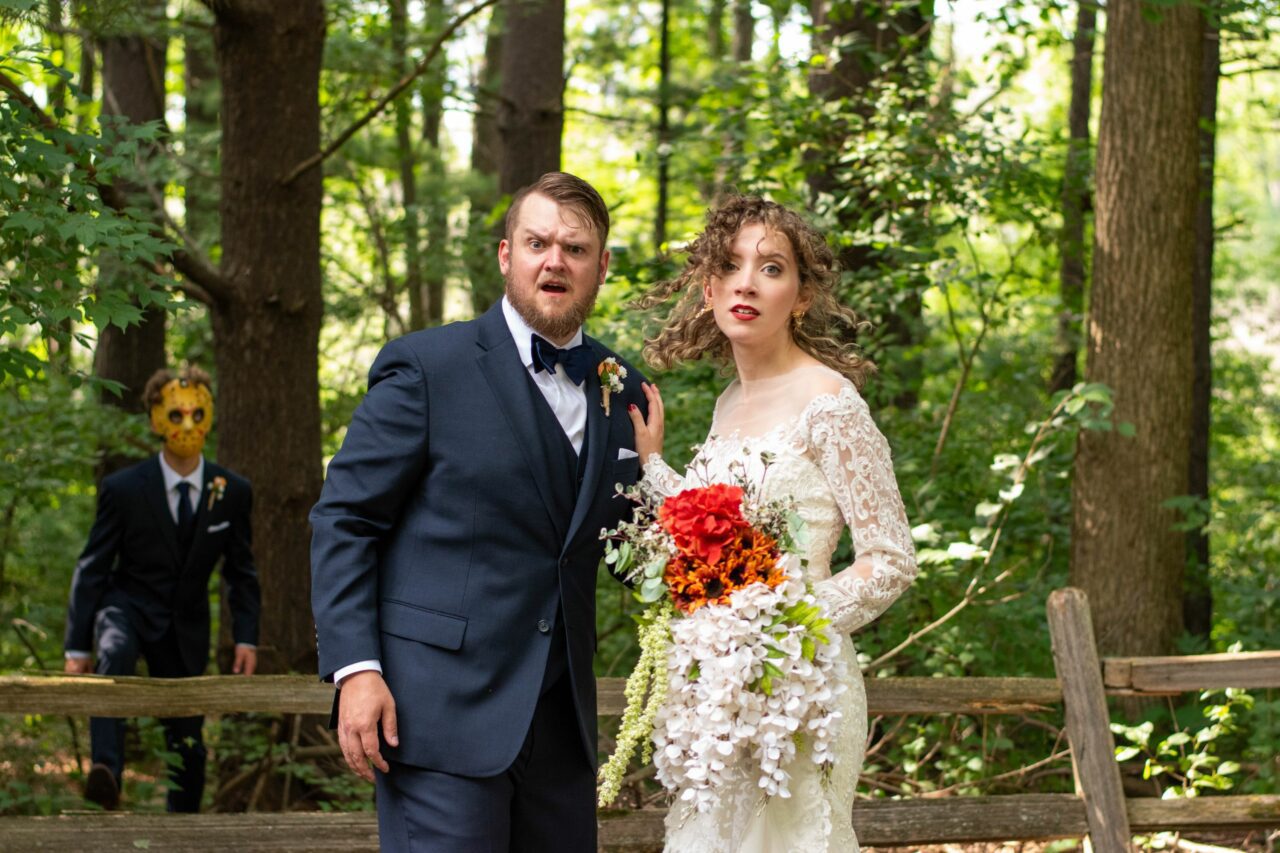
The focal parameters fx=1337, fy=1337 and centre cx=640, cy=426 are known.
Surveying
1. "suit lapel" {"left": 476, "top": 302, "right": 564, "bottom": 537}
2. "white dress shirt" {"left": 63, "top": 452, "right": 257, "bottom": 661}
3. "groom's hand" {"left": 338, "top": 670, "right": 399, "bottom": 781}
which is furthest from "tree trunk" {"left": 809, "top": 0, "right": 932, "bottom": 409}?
"groom's hand" {"left": 338, "top": 670, "right": 399, "bottom": 781}

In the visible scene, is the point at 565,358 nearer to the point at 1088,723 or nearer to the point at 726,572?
the point at 726,572

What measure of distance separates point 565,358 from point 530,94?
25.0ft

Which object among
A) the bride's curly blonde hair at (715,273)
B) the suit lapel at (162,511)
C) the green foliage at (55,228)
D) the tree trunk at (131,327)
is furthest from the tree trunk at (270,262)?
the tree trunk at (131,327)

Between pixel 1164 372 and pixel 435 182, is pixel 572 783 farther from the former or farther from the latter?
pixel 435 182

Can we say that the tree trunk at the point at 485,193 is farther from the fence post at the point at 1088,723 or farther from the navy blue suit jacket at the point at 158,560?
the fence post at the point at 1088,723

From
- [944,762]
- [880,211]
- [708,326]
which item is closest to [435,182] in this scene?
[880,211]

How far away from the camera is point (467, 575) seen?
124 inches

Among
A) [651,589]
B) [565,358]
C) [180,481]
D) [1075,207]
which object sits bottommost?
[651,589]

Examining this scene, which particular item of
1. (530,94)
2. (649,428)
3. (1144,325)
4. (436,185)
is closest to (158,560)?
(649,428)

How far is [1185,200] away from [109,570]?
5.53 metres

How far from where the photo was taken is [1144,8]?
20.7 feet

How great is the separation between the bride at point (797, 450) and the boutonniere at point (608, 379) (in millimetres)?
137

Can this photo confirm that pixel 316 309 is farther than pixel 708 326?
Yes

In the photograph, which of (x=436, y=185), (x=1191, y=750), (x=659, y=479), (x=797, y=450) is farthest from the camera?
(x=436, y=185)
